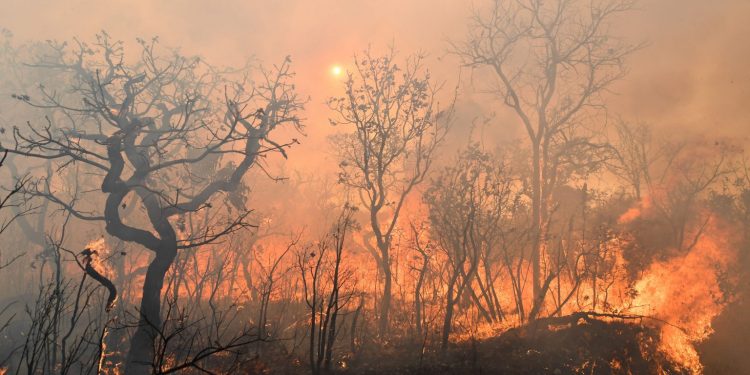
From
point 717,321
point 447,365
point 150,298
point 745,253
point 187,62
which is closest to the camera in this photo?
point 447,365

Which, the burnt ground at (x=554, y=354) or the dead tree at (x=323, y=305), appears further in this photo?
the burnt ground at (x=554, y=354)

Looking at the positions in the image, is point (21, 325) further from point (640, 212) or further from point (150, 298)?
point (640, 212)

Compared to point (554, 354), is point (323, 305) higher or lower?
higher

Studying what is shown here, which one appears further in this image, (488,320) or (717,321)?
(717,321)

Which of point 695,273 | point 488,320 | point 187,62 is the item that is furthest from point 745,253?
point 187,62

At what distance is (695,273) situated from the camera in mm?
23078

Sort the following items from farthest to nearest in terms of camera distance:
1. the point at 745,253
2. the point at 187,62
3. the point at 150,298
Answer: the point at 745,253, the point at 187,62, the point at 150,298

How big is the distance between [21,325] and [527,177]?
98.0ft

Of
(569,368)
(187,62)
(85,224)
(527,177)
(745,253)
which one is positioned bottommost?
(569,368)

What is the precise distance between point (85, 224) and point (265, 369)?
93.3 ft

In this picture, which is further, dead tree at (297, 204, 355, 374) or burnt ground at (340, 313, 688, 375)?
burnt ground at (340, 313, 688, 375)

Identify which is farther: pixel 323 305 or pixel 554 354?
pixel 323 305

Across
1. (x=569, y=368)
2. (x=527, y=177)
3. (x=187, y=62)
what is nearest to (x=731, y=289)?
(x=527, y=177)

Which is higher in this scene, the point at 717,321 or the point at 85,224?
the point at 85,224
